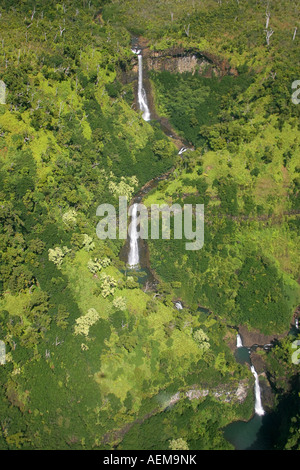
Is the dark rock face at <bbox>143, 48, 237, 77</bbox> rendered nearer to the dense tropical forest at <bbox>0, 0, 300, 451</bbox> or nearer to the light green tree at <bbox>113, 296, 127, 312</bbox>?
the dense tropical forest at <bbox>0, 0, 300, 451</bbox>

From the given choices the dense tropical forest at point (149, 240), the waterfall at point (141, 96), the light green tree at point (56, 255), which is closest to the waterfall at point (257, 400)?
the dense tropical forest at point (149, 240)

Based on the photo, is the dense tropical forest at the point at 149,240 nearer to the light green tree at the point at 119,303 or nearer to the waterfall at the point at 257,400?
the light green tree at the point at 119,303

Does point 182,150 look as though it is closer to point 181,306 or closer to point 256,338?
point 181,306

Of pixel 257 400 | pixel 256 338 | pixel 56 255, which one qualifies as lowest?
pixel 257 400

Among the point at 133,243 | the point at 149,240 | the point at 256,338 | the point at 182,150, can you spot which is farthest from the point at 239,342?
the point at 182,150

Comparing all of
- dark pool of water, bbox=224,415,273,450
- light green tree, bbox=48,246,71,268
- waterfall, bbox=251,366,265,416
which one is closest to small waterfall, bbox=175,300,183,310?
waterfall, bbox=251,366,265,416

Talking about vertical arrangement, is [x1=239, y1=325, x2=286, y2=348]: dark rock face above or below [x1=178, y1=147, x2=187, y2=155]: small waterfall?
below
